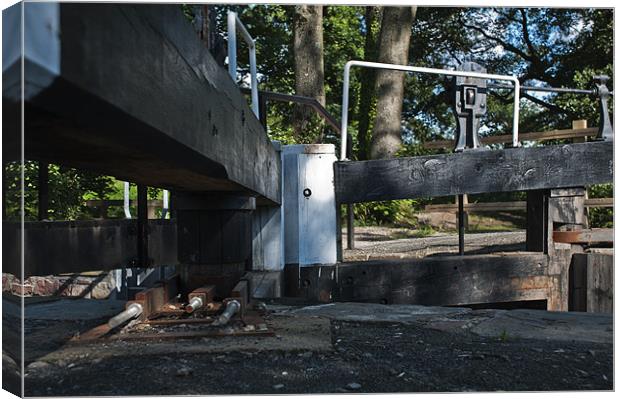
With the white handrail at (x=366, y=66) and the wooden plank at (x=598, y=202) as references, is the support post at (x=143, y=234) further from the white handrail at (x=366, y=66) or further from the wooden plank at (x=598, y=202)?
the wooden plank at (x=598, y=202)

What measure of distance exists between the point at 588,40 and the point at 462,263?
4.57ft

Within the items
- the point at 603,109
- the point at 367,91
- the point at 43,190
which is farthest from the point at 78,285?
the point at 603,109

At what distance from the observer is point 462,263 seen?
3590mm

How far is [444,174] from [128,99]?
2731 millimetres

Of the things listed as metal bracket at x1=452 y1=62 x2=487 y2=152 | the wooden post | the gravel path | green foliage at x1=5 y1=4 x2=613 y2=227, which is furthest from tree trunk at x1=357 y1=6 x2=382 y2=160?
the wooden post

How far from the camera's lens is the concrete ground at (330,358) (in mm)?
1445

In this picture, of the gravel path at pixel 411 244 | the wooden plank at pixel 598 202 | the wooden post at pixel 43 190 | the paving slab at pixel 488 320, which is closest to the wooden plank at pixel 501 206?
the wooden plank at pixel 598 202

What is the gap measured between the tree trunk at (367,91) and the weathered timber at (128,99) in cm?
328

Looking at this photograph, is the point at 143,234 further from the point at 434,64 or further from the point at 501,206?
the point at 501,206

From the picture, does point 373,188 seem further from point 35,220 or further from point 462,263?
point 35,220

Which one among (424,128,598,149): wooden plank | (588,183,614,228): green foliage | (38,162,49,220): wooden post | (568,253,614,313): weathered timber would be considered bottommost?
(568,253,614,313): weathered timber

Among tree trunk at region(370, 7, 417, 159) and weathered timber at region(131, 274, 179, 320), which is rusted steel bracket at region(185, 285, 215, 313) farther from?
tree trunk at region(370, 7, 417, 159)

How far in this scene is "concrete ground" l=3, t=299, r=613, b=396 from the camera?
145 centimetres

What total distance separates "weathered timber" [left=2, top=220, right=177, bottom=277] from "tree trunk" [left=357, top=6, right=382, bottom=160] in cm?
173
